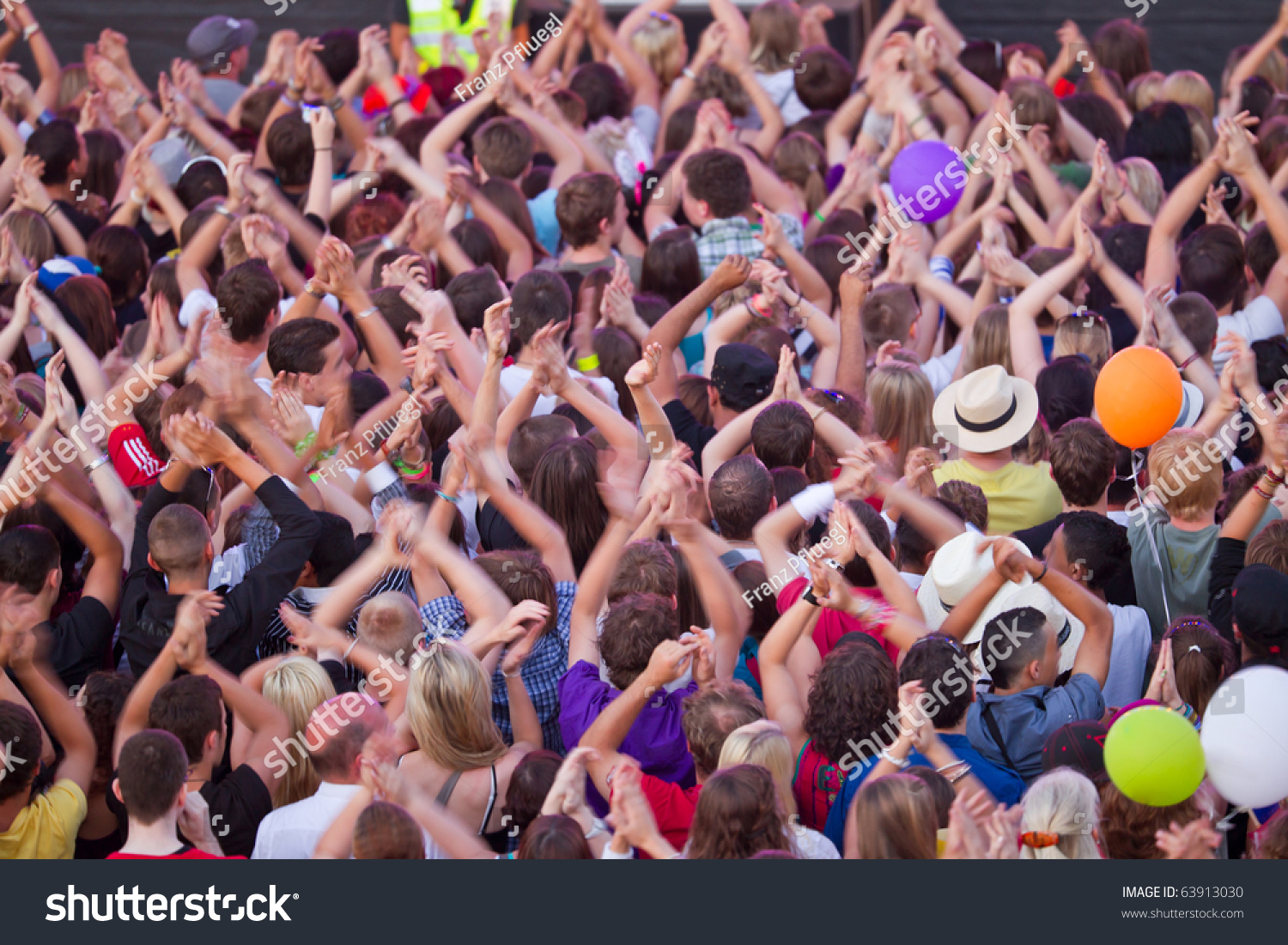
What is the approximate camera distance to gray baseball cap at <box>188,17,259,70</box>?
888 centimetres

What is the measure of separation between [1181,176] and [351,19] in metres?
5.86

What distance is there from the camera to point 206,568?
3738 millimetres

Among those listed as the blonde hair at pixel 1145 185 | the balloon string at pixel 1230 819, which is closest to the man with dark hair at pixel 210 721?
the balloon string at pixel 1230 819

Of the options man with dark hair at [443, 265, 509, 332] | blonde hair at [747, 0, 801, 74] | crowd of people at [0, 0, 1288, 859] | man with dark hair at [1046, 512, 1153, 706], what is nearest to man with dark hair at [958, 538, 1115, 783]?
crowd of people at [0, 0, 1288, 859]

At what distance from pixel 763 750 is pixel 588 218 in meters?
3.32

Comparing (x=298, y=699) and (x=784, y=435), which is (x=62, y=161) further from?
(x=298, y=699)

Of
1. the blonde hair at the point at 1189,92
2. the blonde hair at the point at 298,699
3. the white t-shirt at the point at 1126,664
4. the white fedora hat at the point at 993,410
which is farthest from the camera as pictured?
the blonde hair at the point at 1189,92

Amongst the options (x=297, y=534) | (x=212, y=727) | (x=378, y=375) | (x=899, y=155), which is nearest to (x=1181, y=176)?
(x=899, y=155)

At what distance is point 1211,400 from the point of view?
4.82m

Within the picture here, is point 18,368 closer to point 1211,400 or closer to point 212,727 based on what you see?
point 212,727

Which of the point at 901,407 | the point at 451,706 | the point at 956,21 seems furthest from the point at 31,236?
the point at 956,21

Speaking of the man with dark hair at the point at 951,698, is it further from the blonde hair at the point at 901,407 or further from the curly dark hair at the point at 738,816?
the blonde hair at the point at 901,407

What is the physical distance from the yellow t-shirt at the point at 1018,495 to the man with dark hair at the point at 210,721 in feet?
7.01

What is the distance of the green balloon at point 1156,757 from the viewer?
2.79m
